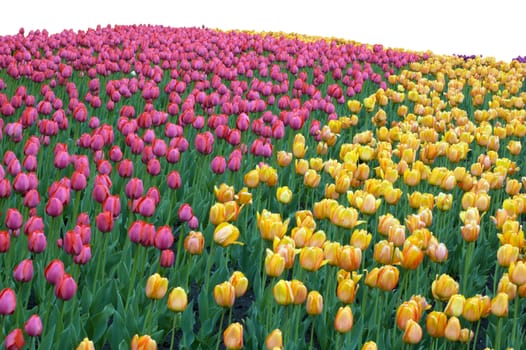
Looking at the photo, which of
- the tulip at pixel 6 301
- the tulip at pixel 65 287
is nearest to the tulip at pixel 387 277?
the tulip at pixel 65 287

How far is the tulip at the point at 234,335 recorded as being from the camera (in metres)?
3.31

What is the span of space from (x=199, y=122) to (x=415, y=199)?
9.28 ft

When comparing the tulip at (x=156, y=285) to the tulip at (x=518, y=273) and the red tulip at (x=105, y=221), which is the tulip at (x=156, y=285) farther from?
the tulip at (x=518, y=273)

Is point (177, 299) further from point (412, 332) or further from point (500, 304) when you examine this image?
point (500, 304)

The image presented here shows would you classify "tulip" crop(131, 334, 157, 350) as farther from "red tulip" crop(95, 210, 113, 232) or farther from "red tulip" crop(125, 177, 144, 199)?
"red tulip" crop(125, 177, 144, 199)

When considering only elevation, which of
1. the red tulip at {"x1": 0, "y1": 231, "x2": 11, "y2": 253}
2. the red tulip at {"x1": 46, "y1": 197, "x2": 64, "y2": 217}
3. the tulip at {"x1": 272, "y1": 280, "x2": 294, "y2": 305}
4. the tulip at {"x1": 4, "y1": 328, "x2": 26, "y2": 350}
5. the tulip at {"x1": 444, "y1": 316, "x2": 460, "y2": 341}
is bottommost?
the tulip at {"x1": 444, "y1": 316, "x2": 460, "y2": 341}

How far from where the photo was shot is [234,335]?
333 centimetres

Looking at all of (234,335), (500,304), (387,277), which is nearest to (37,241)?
(234,335)

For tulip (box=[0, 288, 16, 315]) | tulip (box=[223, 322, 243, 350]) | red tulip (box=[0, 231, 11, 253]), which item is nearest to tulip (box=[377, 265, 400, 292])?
tulip (box=[223, 322, 243, 350])

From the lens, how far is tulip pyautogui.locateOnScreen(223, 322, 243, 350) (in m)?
3.31

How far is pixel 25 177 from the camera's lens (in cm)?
477

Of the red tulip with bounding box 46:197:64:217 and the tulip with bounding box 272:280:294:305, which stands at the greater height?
the red tulip with bounding box 46:197:64:217

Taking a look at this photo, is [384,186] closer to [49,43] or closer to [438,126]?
[438,126]

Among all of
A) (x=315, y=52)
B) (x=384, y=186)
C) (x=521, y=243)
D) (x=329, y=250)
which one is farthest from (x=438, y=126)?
(x=315, y=52)
